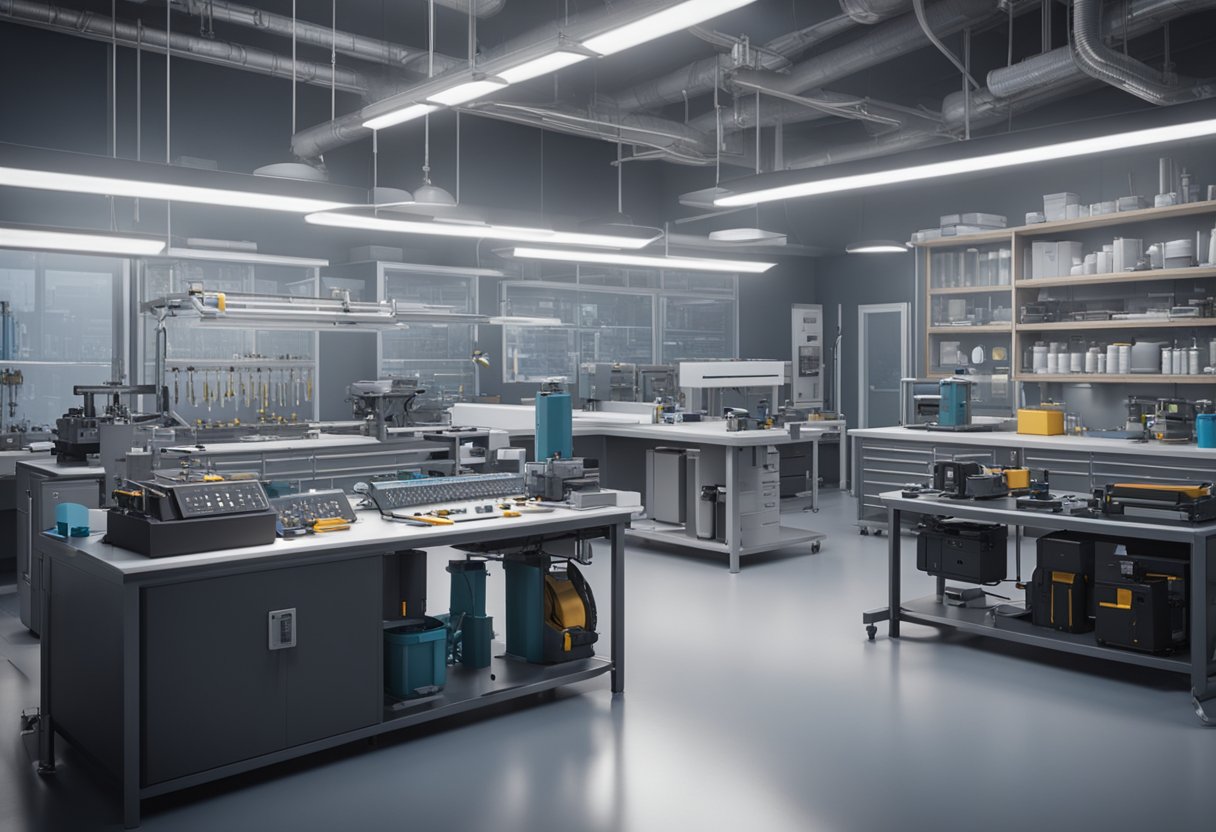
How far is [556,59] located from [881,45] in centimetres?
416

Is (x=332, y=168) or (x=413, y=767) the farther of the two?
→ (x=332, y=168)

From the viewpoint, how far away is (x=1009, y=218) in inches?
369

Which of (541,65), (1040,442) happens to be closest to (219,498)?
(541,65)

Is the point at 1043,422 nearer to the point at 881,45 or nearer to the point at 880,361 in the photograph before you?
the point at 881,45

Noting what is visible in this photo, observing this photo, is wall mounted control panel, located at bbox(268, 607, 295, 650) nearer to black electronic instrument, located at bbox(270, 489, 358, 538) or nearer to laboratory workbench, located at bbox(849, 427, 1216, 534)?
black electronic instrument, located at bbox(270, 489, 358, 538)

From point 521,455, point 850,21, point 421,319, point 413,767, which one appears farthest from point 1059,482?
point 413,767

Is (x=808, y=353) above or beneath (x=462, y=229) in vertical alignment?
beneath

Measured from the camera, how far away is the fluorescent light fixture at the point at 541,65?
117 inches

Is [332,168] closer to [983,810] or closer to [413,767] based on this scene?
[413,767]

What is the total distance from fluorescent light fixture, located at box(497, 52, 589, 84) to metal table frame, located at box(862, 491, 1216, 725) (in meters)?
2.73

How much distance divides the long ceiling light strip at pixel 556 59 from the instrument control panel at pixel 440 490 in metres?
1.46

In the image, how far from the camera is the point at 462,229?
5.66 metres

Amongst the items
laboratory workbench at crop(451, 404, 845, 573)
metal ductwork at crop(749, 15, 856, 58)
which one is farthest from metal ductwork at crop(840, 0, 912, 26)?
laboratory workbench at crop(451, 404, 845, 573)

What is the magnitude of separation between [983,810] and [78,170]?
3595 mm
